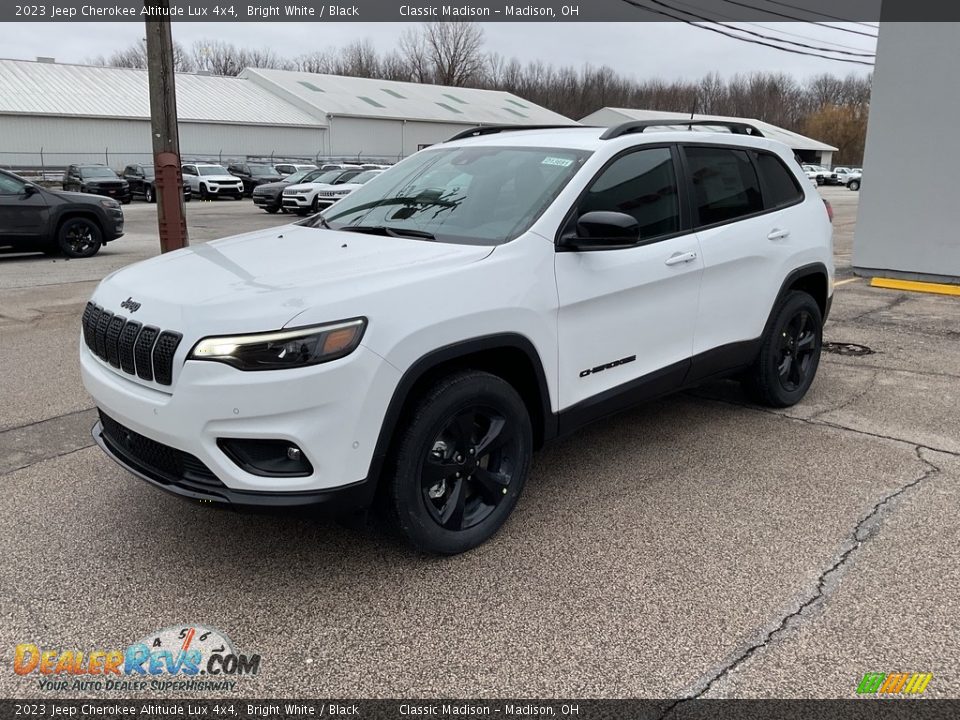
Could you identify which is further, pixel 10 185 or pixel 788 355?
pixel 10 185

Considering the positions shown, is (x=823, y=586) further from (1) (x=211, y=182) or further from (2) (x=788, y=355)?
(1) (x=211, y=182)

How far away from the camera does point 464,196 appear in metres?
4.07

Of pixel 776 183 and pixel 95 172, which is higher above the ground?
pixel 776 183

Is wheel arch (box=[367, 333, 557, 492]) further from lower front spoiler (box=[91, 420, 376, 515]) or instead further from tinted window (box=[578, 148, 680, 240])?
tinted window (box=[578, 148, 680, 240])

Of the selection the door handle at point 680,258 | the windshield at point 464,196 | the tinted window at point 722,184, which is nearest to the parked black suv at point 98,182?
the windshield at point 464,196

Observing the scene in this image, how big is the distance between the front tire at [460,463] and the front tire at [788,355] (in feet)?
7.36

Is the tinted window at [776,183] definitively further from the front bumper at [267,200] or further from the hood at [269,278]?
the front bumper at [267,200]

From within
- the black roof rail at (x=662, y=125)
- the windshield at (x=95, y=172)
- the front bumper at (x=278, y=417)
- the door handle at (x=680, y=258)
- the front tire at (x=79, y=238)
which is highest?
the black roof rail at (x=662, y=125)

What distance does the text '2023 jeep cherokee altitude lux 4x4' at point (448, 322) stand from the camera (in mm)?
2873

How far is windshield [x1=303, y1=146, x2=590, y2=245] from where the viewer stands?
12.4 feet

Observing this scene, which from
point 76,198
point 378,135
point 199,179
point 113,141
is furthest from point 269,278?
point 378,135

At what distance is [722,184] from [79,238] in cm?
1206

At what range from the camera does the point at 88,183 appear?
30750mm

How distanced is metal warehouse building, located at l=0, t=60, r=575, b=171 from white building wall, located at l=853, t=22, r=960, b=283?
3894 cm
